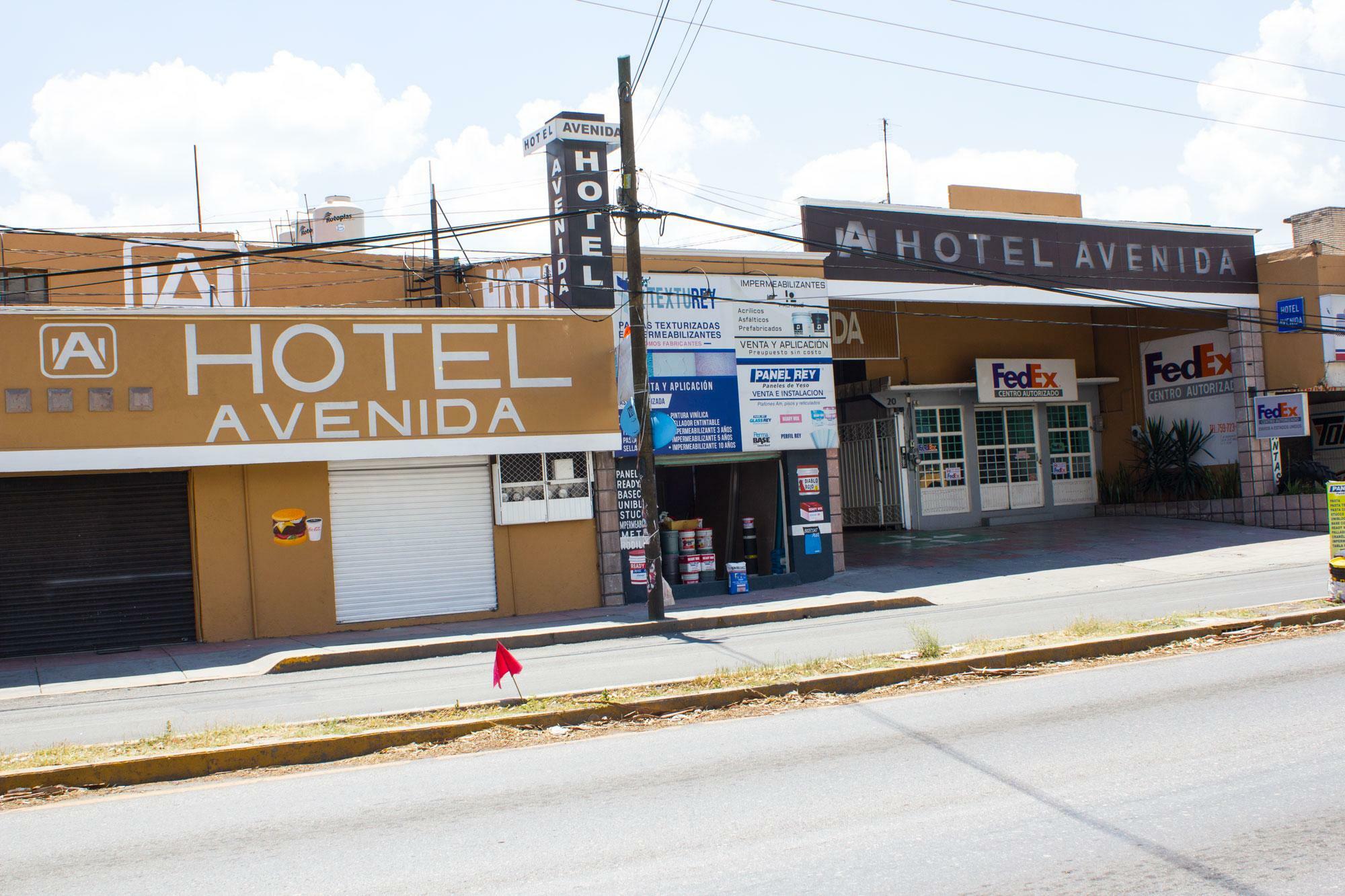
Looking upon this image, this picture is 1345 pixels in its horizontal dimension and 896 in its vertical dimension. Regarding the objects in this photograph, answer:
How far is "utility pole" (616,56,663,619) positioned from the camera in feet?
51.5

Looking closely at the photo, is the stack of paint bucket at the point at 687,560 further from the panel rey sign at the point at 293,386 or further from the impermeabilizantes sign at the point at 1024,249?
the impermeabilizantes sign at the point at 1024,249

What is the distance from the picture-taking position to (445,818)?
20.5 feet

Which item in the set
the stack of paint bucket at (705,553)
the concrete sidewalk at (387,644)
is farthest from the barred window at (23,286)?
the stack of paint bucket at (705,553)

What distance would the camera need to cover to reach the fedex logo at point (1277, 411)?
24203 mm

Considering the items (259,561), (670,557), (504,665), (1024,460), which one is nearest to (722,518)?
(670,557)

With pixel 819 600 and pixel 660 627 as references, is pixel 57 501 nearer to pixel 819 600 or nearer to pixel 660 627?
pixel 660 627

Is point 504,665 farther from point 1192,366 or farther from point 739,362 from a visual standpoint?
point 1192,366

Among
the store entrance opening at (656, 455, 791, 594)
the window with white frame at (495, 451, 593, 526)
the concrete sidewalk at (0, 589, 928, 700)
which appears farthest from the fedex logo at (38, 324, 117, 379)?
the store entrance opening at (656, 455, 791, 594)

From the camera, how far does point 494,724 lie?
8.42 metres

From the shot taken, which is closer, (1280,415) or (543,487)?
(543,487)

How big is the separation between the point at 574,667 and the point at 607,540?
6506 mm

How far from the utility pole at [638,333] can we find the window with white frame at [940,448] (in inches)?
508

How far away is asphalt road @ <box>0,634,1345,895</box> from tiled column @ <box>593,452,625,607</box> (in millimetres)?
10023

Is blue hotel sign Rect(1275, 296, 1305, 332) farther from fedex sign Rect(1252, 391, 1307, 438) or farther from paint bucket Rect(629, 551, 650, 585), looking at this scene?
paint bucket Rect(629, 551, 650, 585)
